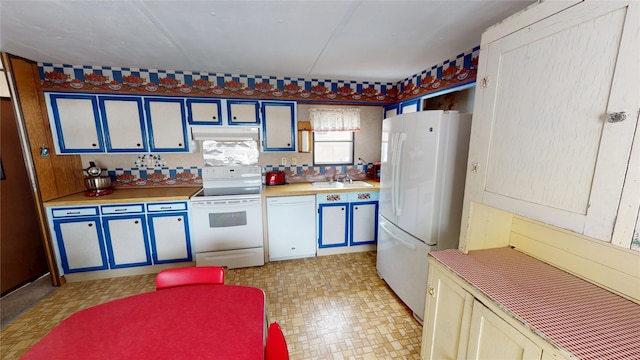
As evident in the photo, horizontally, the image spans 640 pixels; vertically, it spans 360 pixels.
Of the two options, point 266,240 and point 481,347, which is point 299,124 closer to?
point 266,240

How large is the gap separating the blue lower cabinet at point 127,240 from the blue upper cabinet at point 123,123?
831 millimetres

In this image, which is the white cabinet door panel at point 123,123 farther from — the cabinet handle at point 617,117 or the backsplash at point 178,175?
the cabinet handle at point 617,117

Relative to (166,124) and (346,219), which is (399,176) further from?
(166,124)

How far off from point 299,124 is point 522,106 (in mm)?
2540

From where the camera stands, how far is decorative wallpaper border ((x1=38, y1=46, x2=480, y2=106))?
2.46 metres

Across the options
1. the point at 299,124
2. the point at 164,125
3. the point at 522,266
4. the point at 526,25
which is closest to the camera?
the point at 526,25

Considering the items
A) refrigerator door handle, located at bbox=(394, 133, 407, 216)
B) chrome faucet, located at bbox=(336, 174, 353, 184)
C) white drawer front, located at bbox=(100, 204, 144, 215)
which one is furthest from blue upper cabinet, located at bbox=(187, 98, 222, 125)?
refrigerator door handle, located at bbox=(394, 133, 407, 216)

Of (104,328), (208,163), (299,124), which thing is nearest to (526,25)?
(104,328)

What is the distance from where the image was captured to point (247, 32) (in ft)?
5.82

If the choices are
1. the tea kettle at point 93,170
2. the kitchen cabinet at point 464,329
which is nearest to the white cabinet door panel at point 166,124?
the tea kettle at point 93,170

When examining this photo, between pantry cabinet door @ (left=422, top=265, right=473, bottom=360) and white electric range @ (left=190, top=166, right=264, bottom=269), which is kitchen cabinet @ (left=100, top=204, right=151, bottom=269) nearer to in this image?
white electric range @ (left=190, top=166, right=264, bottom=269)

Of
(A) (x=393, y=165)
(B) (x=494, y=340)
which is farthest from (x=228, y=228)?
(B) (x=494, y=340)

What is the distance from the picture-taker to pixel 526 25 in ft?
3.37

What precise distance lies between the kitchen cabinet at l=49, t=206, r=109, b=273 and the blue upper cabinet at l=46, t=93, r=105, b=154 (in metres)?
0.71
